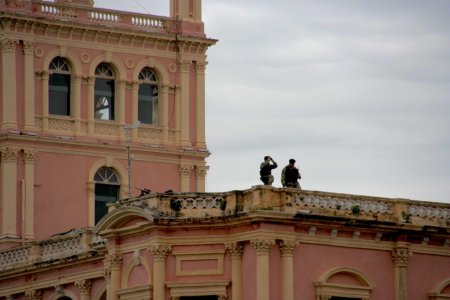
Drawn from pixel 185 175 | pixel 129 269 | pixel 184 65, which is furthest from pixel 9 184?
pixel 129 269

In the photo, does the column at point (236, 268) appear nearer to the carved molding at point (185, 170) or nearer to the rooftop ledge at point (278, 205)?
the rooftop ledge at point (278, 205)

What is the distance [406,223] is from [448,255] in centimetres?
222

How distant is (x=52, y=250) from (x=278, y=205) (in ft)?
43.7

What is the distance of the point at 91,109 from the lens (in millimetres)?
80062

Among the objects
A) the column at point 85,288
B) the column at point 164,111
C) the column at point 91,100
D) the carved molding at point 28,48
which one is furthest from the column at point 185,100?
the column at point 85,288

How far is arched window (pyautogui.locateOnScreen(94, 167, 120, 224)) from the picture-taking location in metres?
79.6

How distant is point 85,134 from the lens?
7962 centimetres

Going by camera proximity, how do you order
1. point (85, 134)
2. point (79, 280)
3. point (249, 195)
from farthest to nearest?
point (85, 134), point (79, 280), point (249, 195)

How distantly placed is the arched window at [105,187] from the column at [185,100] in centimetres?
345

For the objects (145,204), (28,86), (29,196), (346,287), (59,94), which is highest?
(59,94)

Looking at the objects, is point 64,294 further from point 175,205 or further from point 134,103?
point 134,103

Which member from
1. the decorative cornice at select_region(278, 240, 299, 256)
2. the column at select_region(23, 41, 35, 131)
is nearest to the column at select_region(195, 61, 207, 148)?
the column at select_region(23, 41, 35, 131)

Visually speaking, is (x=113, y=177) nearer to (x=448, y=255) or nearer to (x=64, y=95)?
(x=64, y=95)

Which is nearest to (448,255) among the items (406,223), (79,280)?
(406,223)
